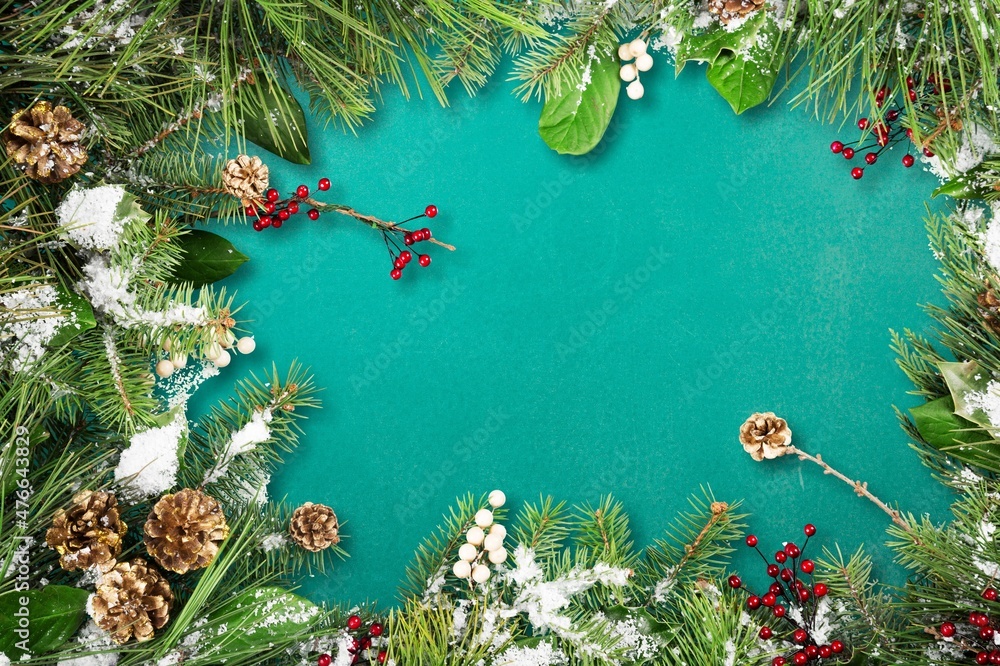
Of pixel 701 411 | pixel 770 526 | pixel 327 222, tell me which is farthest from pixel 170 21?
pixel 770 526

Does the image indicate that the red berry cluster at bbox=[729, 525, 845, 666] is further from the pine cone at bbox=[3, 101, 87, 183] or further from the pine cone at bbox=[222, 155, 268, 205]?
the pine cone at bbox=[3, 101, 87, 183]

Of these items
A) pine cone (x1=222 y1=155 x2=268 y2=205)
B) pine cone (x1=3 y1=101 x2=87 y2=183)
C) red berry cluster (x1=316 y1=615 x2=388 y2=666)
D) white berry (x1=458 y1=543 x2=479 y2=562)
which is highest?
pine cone (x1=222 y1=155 x2=268 y2=205)

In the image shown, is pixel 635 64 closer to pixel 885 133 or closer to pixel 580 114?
pixel 580 114

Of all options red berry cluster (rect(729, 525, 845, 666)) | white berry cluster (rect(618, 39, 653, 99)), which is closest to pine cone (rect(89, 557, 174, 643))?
red berry cluster (rect(729, 525, 845, 666))

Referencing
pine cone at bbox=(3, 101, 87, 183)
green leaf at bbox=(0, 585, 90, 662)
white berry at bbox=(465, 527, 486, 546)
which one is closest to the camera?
green leaf at bbox=(0, 585, 90, 662)

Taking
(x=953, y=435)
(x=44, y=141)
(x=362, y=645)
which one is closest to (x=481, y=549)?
(x=362, y=645)

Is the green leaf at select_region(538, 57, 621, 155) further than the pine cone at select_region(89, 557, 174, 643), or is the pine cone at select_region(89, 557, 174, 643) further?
the green leaf at select_region(538, 57, 621, 155)

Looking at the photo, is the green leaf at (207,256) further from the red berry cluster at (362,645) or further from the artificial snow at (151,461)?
the red berry cluster at (362,645)

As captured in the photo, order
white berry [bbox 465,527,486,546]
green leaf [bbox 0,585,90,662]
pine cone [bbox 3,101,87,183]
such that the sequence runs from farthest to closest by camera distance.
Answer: white berry [bbox 465,527,486,546] < pine cone [bbox 3,101,87,183] < green leaf [bbox 0,585,90,662]
